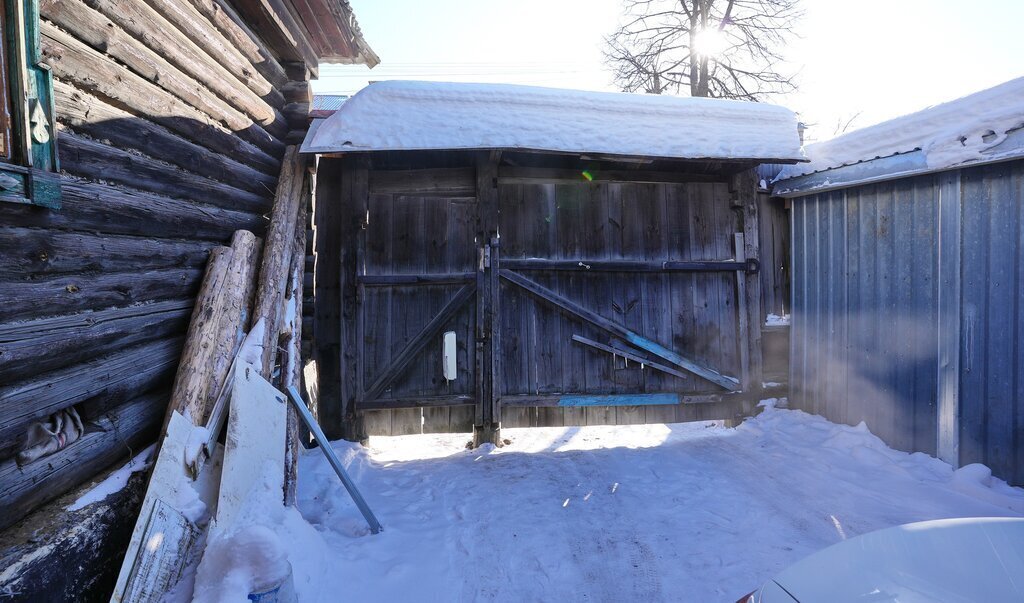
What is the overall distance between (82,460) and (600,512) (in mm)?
3107

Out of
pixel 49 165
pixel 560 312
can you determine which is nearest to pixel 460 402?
pixel 560 312

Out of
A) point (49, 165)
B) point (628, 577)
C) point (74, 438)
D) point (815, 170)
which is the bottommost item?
point (628, 577)

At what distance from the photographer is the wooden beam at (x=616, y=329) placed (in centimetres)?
487

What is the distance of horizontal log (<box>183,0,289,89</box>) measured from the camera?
11.2 feet

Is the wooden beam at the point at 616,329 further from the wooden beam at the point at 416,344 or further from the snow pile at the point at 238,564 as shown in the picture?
the snow pile at the point at 238,564

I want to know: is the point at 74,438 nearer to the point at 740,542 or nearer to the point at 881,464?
the point at 740,542

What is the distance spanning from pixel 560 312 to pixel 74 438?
381 centimetres

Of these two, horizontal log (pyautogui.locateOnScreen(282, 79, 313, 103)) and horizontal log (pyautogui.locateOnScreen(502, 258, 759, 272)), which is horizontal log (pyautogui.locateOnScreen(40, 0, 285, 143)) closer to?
horizontal log (pyautogui.locateOnScreen(282, 79, 313, 103))

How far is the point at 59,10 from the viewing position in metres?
2.12

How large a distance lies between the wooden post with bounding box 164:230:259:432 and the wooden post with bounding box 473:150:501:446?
2.06 metres

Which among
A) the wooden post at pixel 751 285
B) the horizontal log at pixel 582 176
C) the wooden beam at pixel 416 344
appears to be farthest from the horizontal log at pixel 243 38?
the wooden post at pixel 751 285

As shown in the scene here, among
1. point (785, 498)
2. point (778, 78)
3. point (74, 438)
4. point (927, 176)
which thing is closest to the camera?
point (74, 438)

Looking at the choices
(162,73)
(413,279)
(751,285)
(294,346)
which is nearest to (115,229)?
(162,73)

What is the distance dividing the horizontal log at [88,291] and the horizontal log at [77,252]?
0.14ft
